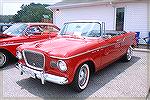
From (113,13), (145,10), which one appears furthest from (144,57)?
(113,13)

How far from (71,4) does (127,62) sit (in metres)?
9.30

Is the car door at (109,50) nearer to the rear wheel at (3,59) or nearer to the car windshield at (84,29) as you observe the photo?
the car windshield at (84,29)

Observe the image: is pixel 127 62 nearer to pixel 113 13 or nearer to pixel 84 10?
pixel 113 13

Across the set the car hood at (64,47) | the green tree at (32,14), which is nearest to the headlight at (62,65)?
the car hood at (64,47)

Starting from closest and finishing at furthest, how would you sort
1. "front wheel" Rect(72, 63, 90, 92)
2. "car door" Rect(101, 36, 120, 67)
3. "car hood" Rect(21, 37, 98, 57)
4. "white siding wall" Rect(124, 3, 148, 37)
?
1. "car hood" Rect(21, 37, 98, 57)
2. "front wheel" Rect(72, 63, 90, 92)
3. "car door" Rect(101, 36, 120, 67)
4. "white siding wall" Rect(124, 3, 148, 37)

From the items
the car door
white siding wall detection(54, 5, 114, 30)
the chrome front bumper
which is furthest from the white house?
the chrome front bumper

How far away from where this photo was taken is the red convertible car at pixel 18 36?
7035 millimetres

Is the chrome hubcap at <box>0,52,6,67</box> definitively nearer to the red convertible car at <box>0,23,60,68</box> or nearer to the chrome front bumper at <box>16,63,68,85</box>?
the red convertible car at <box>0,23,60,68</box>

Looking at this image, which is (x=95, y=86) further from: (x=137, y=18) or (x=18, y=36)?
(x=137, y=18)

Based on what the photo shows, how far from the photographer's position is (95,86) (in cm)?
527

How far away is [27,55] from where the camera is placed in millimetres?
5062

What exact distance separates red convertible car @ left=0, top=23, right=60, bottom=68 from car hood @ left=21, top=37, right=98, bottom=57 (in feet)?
6.88

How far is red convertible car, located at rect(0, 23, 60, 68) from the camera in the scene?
7.04 m

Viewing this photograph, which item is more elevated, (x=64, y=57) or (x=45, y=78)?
(x=64, y=57)
